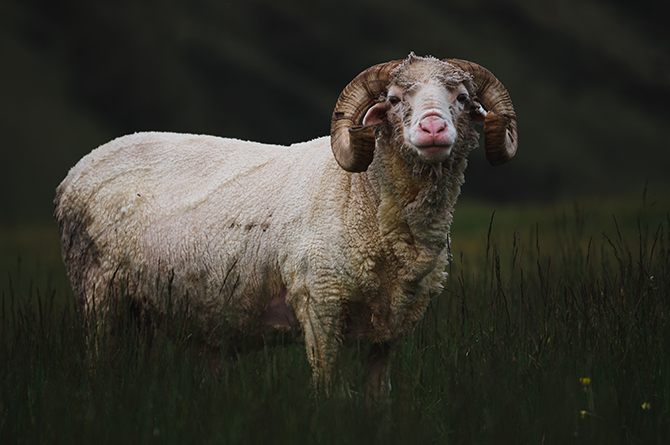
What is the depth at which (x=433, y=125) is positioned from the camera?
3578 mm

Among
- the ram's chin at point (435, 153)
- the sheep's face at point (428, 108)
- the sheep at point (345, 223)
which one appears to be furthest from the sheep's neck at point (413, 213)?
the ram's chin at point (435, 153)

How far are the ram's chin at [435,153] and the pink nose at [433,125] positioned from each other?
0.09 metres

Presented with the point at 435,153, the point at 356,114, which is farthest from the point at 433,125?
the point at 356,114

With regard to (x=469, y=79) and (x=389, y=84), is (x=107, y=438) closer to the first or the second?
(x=389, y=84)

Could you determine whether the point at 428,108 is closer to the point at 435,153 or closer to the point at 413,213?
the point at 435,153

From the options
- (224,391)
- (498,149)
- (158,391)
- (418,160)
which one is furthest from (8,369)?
(498,149)

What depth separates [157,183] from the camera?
5223 millimetres

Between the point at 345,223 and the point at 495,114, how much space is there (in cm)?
113

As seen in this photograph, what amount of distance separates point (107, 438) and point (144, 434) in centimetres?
19

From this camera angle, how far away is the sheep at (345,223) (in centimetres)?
395

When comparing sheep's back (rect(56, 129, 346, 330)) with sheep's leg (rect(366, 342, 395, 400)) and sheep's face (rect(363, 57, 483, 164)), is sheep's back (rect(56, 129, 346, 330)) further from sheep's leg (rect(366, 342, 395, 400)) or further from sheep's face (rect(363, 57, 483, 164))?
sheep's leg (rect(366, 342, 395, 400))

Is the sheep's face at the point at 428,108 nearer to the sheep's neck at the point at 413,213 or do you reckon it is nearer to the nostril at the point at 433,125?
the nostril at the point at 433,125

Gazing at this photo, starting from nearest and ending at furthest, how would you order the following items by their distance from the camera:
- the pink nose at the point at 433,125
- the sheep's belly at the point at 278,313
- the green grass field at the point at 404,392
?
1. the green grass field at the point at 404,392
2. the pink nose at the point at 433,125
3. the sheep's belly at the point at 278,313

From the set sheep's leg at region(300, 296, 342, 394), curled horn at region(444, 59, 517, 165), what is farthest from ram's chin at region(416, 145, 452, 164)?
sheep's leg at region(300, 296, 342, 394)
